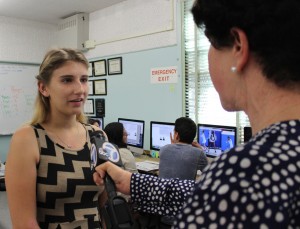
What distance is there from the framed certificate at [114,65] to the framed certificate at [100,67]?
0.11 m

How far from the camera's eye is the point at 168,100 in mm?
3898

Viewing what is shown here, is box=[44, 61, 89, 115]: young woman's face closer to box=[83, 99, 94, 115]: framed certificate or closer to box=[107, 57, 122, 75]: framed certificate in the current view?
box=[107, 57, 122, 75]: framed certificate

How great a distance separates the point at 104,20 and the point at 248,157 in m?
4.62

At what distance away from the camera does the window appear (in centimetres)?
357

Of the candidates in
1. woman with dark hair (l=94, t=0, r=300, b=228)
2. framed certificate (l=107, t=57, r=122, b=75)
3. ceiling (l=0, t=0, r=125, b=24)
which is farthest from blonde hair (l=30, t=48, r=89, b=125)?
ceiling (l=0, t=0, r=125, b=24)

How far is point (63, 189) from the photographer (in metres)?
1.29

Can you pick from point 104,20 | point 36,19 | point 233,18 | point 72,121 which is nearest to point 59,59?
point 72,121

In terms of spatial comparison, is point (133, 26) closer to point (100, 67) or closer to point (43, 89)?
point (100, 67)

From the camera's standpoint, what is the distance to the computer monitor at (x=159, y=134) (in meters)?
3.61

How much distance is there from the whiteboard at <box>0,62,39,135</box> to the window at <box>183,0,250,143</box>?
2904 millimetres

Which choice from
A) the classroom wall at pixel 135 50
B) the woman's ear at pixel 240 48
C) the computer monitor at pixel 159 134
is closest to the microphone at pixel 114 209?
the woman's ear at pixel 240 48

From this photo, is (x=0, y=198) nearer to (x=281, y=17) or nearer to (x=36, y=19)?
(x=36, y=19)

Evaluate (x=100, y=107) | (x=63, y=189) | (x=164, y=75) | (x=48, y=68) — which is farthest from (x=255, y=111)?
(x=100, y=107)

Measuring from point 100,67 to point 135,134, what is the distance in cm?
134
